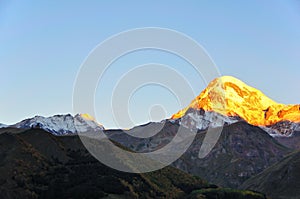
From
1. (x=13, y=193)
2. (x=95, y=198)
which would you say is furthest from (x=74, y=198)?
(x=13, y=193)

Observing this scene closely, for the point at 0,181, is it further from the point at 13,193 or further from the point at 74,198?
the point at 74,198

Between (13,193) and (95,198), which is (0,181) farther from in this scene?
(95,198)

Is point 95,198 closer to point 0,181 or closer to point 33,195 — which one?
point 33,195

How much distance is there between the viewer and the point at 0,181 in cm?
19612

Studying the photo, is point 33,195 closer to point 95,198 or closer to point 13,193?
point 13,193

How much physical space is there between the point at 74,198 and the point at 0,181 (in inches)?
1357

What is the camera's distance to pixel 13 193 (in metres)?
192

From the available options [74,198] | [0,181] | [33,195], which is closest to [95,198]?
[74,198]

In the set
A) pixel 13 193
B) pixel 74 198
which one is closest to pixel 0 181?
pixel 13 193

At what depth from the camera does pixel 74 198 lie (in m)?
199

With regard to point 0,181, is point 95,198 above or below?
below

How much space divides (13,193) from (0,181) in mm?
9811

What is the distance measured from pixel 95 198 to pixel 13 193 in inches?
1441

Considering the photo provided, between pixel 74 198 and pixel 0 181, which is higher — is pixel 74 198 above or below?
below
